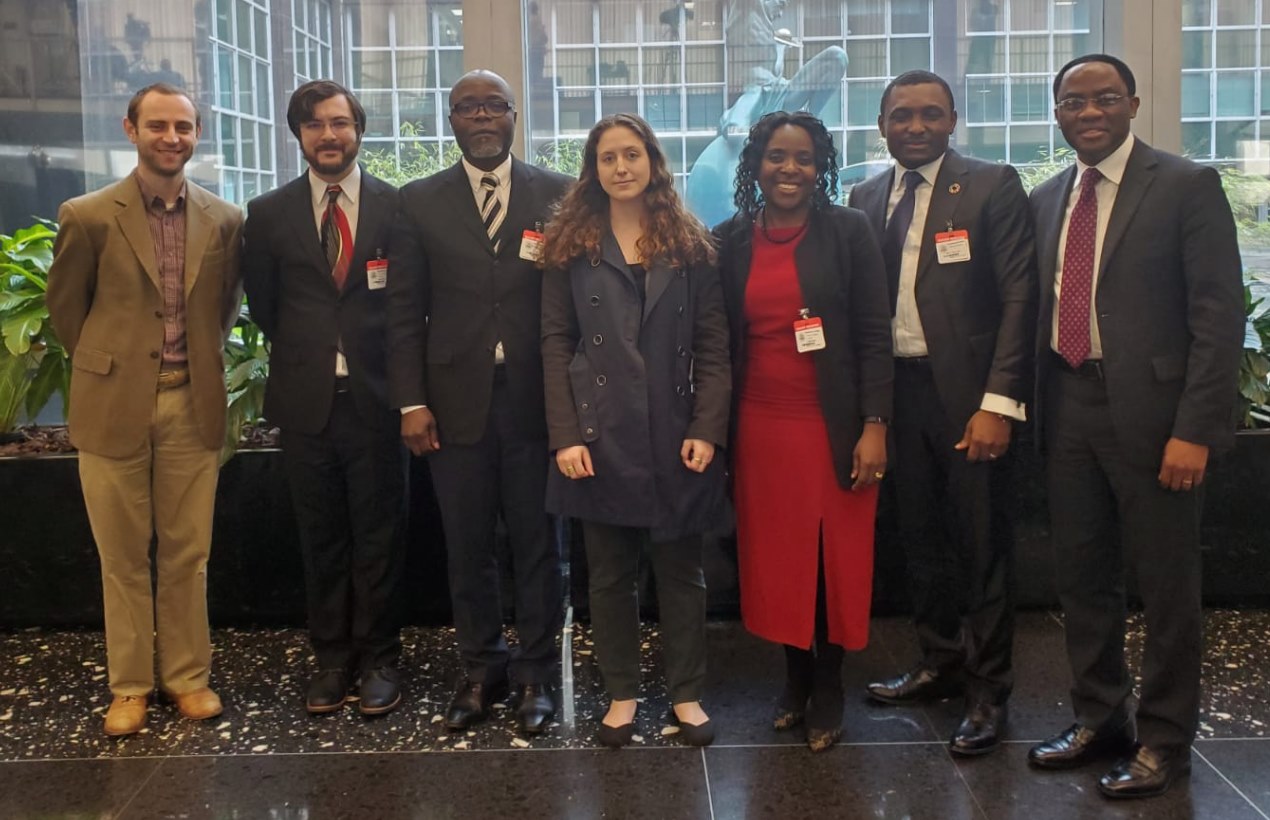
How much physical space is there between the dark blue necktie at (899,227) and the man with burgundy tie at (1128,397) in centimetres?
33

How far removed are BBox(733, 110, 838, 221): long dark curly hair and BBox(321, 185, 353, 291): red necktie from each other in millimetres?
1093

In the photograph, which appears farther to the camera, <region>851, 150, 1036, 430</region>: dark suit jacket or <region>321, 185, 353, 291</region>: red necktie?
<region>321, 185, 353, 291</region>: red necktie

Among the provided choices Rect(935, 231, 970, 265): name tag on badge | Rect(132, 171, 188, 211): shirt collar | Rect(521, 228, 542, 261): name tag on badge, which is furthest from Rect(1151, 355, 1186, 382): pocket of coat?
Rect(132, 171, 188, 211): shirt collar

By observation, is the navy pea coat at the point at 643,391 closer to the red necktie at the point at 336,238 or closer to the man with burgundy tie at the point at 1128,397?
the red necktie at the point at 336,238

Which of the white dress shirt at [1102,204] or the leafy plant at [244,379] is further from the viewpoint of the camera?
the leafy plant at [244,379]

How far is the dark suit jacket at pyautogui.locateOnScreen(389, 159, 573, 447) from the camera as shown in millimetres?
2770

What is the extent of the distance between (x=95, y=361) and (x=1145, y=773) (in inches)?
112

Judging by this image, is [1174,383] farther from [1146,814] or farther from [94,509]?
[94,509]

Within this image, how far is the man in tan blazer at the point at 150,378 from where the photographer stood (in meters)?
2.84

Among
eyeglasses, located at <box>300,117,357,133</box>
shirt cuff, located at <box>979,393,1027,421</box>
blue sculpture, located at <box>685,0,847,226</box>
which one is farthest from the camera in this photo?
blue sculpture, located at <box>685,0,847,226</box>

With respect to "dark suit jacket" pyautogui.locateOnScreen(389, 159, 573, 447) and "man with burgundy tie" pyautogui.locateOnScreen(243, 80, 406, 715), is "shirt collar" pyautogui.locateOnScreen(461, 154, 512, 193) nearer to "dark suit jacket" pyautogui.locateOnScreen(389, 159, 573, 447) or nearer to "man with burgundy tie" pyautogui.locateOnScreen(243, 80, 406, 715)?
"dark suit jacket" pyautogui.locateOnScreen(389, 159, 573, 447)

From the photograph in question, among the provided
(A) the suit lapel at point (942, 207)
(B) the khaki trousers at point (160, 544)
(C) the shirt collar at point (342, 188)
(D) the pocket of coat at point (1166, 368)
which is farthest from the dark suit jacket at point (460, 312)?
(D) the pocket of coat at point (1166, 368)

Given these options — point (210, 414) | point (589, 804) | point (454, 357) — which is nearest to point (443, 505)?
point (454, 357)

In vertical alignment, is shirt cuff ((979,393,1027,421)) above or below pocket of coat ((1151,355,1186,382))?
below
